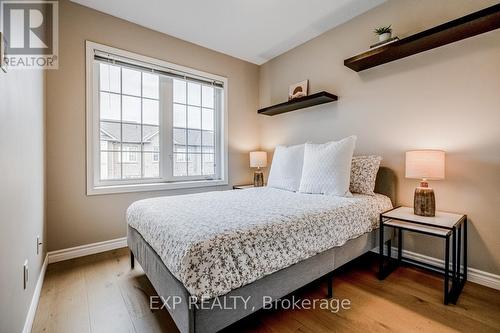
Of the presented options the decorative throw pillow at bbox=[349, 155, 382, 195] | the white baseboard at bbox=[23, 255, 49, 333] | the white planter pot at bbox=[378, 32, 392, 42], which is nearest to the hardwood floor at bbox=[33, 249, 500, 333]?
the white baseboard at bbox=[23, 255, 49, 333]

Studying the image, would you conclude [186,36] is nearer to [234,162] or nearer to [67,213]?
[234,162]

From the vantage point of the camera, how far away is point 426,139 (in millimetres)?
2119

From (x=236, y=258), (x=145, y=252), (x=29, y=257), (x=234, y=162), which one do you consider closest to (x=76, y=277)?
(x=29, y=257)

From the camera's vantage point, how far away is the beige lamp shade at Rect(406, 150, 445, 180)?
181 centimetres

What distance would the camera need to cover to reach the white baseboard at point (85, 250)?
7.41ft

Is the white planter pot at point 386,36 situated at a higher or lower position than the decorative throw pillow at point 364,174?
higher

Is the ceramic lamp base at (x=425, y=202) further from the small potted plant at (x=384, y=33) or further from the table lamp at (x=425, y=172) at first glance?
the small potted plant at (x=384, y=33)

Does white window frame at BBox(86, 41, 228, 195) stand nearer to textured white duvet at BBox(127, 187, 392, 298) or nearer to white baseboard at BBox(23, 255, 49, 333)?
white baseboard at BBox(23, 255, 49, 333)

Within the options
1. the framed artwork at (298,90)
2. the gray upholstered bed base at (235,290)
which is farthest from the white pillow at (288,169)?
the gray upholstered bed base at (235,290)

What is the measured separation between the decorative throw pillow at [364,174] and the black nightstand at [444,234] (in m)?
0.33

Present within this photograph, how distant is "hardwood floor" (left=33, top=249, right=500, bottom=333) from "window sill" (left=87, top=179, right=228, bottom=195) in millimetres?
817

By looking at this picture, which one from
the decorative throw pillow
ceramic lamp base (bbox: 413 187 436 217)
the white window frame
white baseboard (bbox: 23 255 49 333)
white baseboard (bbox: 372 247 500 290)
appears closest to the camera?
white baseboard (bbox: 23 255 49 333)

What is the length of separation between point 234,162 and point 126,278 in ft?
7.12

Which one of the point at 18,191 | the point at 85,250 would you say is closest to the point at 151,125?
the point at 85,250
